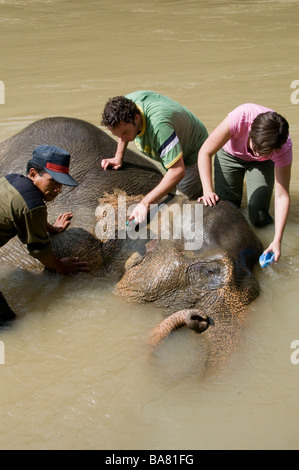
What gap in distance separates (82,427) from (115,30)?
30.1 feet

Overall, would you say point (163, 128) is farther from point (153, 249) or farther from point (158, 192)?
point (153, 249)

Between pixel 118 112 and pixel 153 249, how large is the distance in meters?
0.89

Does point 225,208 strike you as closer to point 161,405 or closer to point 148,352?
point 148,352

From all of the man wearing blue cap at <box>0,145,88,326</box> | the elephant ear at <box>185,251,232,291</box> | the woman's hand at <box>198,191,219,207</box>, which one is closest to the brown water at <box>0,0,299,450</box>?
the elephant ear at <box>185,251,232,291</box>

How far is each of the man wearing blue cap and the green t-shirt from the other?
25.3 inches

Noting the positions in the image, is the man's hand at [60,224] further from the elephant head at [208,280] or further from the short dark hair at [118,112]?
the short dark hair at [118,112]

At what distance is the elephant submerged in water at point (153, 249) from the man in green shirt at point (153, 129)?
21 centimetres

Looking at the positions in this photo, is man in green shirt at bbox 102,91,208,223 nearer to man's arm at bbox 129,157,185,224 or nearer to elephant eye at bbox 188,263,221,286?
man's arm at bbox 129,157,185,224

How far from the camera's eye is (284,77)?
26.1 ft

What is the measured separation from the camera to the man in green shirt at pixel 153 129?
3.46m

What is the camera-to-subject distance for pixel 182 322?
319cm

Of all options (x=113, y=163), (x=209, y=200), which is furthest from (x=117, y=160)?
(x=209, y=200)
